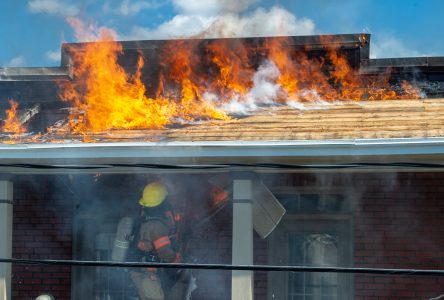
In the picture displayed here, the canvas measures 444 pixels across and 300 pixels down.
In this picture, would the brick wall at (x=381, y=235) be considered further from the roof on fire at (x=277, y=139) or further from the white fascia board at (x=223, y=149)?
the white fascia board at (x=223, y=149)

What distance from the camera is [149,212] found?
7.50 metres

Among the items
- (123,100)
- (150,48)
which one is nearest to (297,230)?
(123,100)

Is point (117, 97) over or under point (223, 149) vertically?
over

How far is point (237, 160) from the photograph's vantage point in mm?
6906

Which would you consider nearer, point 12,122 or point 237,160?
point 237,160

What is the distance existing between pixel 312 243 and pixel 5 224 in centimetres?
380

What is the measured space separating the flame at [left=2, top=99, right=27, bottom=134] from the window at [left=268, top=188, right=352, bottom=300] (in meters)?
3.73

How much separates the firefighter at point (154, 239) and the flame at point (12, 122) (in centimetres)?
254

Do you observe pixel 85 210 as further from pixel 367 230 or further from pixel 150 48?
pixel 367 230

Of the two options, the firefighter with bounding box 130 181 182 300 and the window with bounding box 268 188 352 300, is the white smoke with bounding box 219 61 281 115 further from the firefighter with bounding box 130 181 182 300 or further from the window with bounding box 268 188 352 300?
the firefighter with bounding box 130 181 182 300

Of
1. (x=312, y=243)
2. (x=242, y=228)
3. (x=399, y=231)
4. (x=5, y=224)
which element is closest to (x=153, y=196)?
(x=242, y=228)

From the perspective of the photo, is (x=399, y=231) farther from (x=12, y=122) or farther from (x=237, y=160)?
(x=12, y=122)

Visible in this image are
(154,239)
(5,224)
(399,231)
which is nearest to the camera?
(154,239)

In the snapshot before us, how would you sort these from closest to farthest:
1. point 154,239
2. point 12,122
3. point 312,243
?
point 154,239 → point 312,243 → point 12,122
